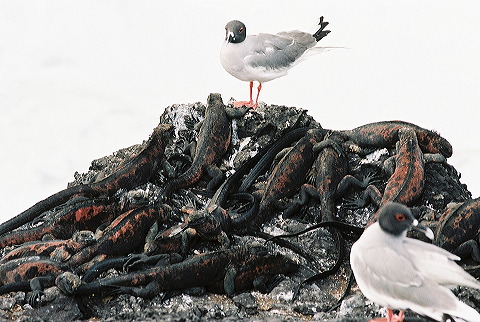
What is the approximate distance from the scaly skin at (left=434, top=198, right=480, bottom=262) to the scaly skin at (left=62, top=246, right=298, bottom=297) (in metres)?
2.02

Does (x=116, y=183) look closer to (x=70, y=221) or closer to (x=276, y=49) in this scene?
(x=70, y=221)

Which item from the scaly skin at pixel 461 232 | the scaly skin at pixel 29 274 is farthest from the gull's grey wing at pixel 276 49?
the scaly skin at pixel 29 274

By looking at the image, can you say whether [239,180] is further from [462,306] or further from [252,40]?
[462,306]

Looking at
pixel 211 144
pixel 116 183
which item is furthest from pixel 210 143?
pixel 116 183

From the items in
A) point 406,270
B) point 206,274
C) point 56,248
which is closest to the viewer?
point 406,270

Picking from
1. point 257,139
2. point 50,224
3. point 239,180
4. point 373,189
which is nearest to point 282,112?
point 257,139

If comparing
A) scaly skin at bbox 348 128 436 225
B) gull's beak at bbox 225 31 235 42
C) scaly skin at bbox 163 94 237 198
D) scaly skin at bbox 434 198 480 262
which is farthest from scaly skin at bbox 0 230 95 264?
scaly skin at bbox 434 198 480 262

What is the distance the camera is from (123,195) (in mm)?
12531

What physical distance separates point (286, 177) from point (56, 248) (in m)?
3.61

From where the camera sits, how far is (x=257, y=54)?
40.7ft

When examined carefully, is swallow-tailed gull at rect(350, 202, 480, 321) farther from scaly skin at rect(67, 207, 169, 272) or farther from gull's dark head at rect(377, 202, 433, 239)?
scaly skin at rect(67, 207, 169, 272)

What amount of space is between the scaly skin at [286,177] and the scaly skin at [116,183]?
200cm

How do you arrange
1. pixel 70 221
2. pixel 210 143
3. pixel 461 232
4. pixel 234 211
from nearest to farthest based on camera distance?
pixel 461 232 → pixel 70 221 → pixel 234 211 → pixel 210 143

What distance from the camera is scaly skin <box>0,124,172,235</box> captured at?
12.5m
